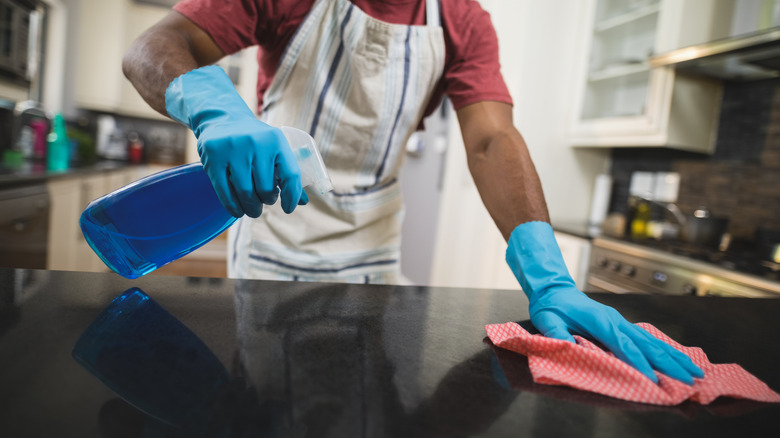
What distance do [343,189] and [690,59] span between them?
Answer: 66.9 inches

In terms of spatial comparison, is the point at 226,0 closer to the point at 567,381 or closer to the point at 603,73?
Answer: the point at 567,381

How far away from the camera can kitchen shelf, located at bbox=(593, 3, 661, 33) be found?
2365 mm

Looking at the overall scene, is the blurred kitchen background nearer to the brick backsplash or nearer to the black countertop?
the brick backsplash

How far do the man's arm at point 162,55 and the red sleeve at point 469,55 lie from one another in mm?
534

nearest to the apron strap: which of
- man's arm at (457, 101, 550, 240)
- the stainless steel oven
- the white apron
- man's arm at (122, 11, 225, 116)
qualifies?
the white apron

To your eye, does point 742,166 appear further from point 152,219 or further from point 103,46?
point 103,46

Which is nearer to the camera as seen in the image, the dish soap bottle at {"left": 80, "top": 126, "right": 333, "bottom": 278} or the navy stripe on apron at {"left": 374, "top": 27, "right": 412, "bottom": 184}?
the dish soap bottle at {"left": 80, "top": 126, "right": 333, "bottom": 278}

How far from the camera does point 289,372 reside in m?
0.44

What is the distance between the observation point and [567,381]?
0.47 metres

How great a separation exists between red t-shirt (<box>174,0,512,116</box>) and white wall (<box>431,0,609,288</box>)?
1.63m

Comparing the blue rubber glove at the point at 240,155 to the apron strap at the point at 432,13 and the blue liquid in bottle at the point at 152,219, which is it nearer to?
the blue liquid in bottle at the point at 152,219

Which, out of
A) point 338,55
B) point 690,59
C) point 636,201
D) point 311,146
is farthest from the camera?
point 636,201

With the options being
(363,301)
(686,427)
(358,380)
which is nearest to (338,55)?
(363,301)

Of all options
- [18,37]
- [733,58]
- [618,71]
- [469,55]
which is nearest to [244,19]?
[469,55]
